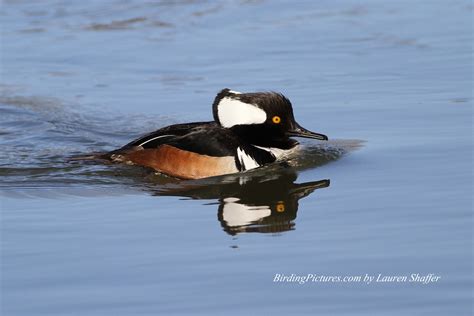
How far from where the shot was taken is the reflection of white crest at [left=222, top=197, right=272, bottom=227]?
9.66 meters

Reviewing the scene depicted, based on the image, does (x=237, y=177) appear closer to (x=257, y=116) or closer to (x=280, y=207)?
(x=257, y=116)

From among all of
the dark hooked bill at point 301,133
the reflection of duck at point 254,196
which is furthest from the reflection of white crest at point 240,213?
the dark hooked bill at point 301,133

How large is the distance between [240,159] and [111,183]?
4.40ft

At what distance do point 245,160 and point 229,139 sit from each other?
10.9 inches

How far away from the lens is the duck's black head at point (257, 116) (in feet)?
38.1

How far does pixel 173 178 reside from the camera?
11.7 meters

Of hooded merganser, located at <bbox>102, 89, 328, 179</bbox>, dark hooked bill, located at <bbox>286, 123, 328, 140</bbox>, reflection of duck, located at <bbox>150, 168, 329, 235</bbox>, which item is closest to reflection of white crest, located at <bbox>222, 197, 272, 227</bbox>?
reflection of duck, located at <bbox>150, 168, 329, 235</bbox>

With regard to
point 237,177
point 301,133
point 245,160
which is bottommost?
point 237,177

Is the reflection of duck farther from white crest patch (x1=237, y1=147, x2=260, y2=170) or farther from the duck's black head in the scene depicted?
the duck's black head

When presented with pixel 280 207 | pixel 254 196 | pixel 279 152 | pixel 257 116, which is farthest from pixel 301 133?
pixel 280 207

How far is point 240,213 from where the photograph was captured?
32.8 ft

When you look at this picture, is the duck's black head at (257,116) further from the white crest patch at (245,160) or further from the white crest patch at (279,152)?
the white crest patch at (245,160)

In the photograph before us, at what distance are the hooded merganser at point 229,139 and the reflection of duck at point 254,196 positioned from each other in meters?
0.18

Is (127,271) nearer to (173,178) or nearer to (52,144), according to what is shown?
(173,178)
